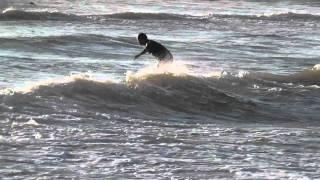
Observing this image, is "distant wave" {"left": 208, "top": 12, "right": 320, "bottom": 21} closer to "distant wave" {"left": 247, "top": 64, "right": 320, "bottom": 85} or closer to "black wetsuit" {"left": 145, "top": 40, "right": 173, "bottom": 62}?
"distant wave" {"left": 247, "top": 64, "right": 320, "bottom": 85}

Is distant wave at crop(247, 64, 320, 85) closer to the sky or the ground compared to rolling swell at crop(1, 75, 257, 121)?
closer to the ground

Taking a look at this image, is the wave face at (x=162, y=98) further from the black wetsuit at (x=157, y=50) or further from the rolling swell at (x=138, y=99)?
the black wetsuit at (x=157, y=50)

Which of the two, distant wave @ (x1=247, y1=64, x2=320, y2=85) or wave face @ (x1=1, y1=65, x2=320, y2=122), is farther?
distant wave @ (x1=247, y1=64, x2=320, y2=85)

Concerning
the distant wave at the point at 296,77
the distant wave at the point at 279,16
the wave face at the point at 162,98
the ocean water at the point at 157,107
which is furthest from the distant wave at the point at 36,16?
the wave face at the point at 162,98

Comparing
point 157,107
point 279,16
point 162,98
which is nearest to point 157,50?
point 162,98

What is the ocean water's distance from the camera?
793cm

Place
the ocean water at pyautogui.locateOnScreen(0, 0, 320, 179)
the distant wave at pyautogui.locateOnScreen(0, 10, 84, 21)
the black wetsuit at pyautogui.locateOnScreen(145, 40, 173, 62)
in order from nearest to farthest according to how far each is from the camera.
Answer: the ocean water at pyautogui.locateOnScreen(0, 0, 320, 179)
the black wetsuit at pyautogui.locateOnScreen(145, 40, 173, 62)
the distant wave at pyautogui.locateOnScreen(0, 10, 84, 21)

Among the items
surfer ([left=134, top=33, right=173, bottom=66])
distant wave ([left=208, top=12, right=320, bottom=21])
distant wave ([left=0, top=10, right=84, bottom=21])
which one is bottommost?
distant wave ([left=208, top=12, right=320, bottom=21])

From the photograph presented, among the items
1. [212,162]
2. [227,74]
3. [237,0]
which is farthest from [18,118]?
[237,0]

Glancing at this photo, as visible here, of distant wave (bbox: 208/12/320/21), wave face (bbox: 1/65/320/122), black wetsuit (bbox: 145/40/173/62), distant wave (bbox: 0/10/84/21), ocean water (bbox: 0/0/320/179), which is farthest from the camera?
distant wave (bbox: 208/12/320/21)

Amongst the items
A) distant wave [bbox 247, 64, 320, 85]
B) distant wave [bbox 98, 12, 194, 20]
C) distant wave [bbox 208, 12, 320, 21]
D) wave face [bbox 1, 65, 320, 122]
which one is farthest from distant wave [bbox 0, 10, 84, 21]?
wave face [bbox 1, 65, 320, 122]

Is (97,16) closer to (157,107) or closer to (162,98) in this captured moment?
(162,98)

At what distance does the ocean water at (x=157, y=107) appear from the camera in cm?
793

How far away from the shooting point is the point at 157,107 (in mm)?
11859
